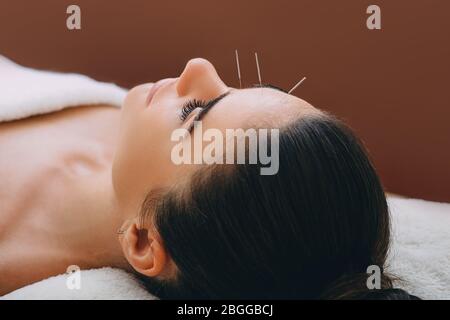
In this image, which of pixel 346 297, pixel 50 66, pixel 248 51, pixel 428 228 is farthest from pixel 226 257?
pixel 50 66

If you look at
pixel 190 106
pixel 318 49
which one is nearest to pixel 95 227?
pixel 190 106

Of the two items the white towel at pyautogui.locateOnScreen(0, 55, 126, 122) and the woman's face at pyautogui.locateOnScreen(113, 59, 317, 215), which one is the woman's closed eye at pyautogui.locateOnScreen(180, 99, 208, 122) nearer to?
the woman's face at pyautogui.locateOnScreen(113, 59, 317, 215)

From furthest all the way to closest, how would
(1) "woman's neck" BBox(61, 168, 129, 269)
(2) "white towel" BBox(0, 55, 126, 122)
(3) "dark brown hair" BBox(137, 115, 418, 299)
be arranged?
(2) "white towel" BBox(0, 55, 126, 122), (1) "woman's neck" BBox(61, 168, 129, 269), (3) "dark brown hair" BBox(137, 115, 418, 299)

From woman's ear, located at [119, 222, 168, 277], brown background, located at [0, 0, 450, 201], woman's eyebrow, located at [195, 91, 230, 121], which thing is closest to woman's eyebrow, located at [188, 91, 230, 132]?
woman's eyebrow, located at [195, 91, 230, 121]

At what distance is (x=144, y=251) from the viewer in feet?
2.50

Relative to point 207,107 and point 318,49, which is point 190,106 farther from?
point 318,49

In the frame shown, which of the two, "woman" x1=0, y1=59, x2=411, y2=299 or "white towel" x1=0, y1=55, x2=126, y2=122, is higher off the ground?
"white towel" x1=0, y1=55, x2=126, y2=122

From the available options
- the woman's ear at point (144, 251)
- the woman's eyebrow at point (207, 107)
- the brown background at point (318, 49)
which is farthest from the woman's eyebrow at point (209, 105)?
the brown background at point (318, 49)

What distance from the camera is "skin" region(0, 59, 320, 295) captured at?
74 cm

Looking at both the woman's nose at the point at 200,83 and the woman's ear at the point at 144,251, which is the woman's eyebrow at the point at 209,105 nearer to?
the woman's nose at the point at 200,83

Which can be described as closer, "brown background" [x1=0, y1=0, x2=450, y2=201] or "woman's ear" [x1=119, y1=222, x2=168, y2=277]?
"woman's ear" [x1=119, y1=222, x2=168, y2=277]

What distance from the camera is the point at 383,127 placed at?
109cm

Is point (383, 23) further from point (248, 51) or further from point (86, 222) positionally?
point (86, 222)

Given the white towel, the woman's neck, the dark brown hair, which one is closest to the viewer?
the dark brown hair
